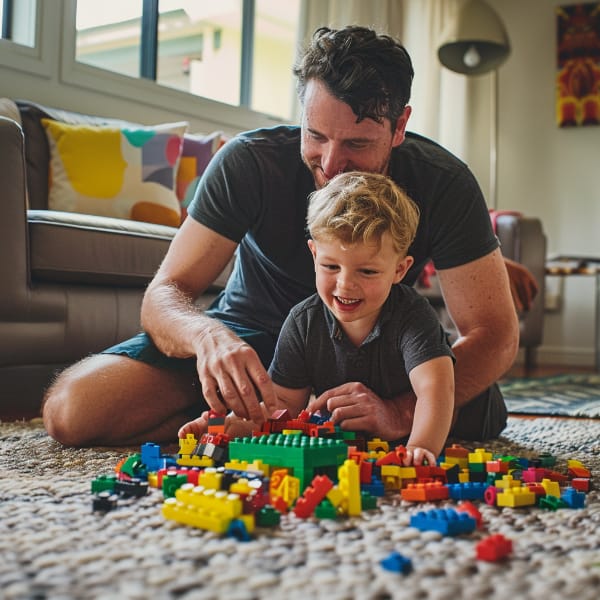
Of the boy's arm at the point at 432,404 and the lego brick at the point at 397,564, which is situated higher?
the boy's arm at the point at 432,404

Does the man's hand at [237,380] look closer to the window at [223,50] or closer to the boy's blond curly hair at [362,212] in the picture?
the boy's blond curly hair at [362,212]

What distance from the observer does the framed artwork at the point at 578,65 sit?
4.72m

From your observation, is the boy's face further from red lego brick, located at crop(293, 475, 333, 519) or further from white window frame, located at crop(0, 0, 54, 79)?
white window frame, located at crop(0, 0, 54, 79)

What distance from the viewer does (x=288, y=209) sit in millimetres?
Result: 1546

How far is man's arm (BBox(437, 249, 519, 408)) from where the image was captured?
57.6 inches

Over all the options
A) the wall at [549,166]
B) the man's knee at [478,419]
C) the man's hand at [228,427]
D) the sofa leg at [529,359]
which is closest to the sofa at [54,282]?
the man's hand at [228,427]

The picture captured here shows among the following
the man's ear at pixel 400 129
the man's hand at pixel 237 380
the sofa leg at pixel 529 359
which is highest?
the man's ear at pixel 400 129

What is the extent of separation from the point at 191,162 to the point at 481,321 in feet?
5.34

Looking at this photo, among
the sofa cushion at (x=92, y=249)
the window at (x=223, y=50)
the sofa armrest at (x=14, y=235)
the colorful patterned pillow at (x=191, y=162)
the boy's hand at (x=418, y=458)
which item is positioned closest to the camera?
the boy's hand at (x=418, y=458)

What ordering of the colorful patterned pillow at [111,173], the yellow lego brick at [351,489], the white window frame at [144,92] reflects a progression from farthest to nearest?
the white window frame at [144,92], the colorful patterned pillow at [111,173], the yellow lego brick at [351,489]

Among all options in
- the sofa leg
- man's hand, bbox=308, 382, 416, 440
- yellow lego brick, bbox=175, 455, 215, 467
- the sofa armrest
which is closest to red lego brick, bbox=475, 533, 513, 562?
yellow lego brick, bbox=175, 455, 215, 467

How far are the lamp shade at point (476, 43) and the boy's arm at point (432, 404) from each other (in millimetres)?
3449

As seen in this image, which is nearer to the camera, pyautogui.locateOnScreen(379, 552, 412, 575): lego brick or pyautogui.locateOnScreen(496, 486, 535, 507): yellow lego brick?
pyautogui.locateOnScreen(379, 552, 412, 575): lego brick

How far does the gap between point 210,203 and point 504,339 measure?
0.62 meters
